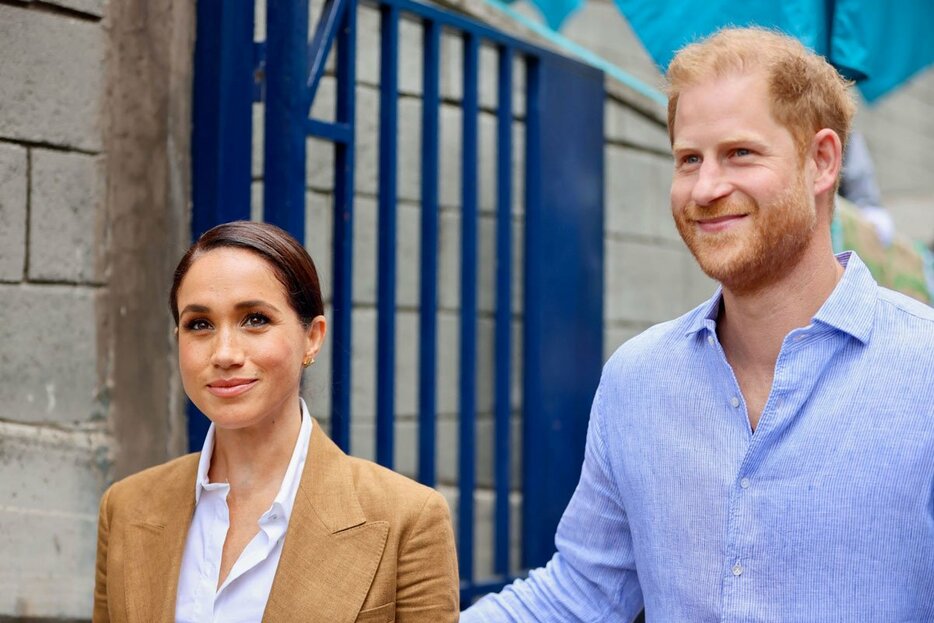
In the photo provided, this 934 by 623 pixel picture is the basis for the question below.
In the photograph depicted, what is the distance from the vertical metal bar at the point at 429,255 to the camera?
12.7ft

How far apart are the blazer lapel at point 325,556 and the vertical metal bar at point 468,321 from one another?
6.41ft

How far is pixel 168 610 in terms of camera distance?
6.85 ft

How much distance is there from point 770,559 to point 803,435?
21cm

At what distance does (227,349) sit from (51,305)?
1.26 meters

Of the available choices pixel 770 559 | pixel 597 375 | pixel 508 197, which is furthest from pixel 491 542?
pixel 770 559

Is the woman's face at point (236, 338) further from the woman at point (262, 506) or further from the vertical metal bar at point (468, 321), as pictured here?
the vertical metal bar at point (468, 321)

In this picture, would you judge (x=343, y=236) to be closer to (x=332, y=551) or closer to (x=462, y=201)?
(x=462, y=201)

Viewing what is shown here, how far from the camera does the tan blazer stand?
209cm

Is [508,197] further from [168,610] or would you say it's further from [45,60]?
[168,610]

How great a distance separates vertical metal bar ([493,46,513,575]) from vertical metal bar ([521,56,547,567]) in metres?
0.18

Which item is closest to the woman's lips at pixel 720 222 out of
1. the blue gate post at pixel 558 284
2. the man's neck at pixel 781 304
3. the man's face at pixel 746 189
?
the man's face at pixel 746 189

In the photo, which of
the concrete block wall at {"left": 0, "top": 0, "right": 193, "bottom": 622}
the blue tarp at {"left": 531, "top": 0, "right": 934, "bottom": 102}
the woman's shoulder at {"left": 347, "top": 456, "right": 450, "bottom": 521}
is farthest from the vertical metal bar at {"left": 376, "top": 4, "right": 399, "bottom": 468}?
the woman's shoulder at {"left": 347, "top": 456, "right": 450, "bottom": 521}

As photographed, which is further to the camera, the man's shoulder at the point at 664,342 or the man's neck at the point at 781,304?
the man's shoulder at the point at 664,342

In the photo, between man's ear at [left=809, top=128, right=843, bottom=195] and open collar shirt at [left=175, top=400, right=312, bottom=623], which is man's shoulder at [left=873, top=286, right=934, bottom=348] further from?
open collar shirt at [left=175, top=400, right=312, bottom=623]
